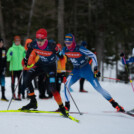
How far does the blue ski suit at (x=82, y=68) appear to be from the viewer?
19.9 ft

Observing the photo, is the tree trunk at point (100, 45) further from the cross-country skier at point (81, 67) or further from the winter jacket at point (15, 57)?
the cross-country skier at point (81, 67)

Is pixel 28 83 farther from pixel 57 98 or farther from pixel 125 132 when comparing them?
pixel 125 132

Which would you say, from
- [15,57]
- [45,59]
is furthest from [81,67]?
[15,57]

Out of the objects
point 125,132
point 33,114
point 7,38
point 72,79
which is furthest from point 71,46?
point 7,38

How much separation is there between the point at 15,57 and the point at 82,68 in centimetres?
332

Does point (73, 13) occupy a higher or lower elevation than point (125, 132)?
higher

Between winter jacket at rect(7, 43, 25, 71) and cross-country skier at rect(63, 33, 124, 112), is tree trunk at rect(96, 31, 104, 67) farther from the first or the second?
cross-country skier at rect(63, 33, 124, 112)

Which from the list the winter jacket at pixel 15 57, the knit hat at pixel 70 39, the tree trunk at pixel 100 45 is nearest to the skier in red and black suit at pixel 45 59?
the knit hat at pixel 70 39

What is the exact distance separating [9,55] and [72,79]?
3.15 metres

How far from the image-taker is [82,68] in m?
6.27

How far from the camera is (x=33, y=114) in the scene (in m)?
5.47

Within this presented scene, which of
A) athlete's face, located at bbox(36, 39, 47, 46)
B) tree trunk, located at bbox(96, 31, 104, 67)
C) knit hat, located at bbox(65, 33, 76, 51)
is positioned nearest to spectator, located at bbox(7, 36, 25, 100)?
knit hat, located at bbox(65, 33, 76, 51)

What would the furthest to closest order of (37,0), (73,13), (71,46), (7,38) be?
(37,0)
(73,13)
(7,38)
(71,46)

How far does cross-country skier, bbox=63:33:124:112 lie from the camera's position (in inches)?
236
